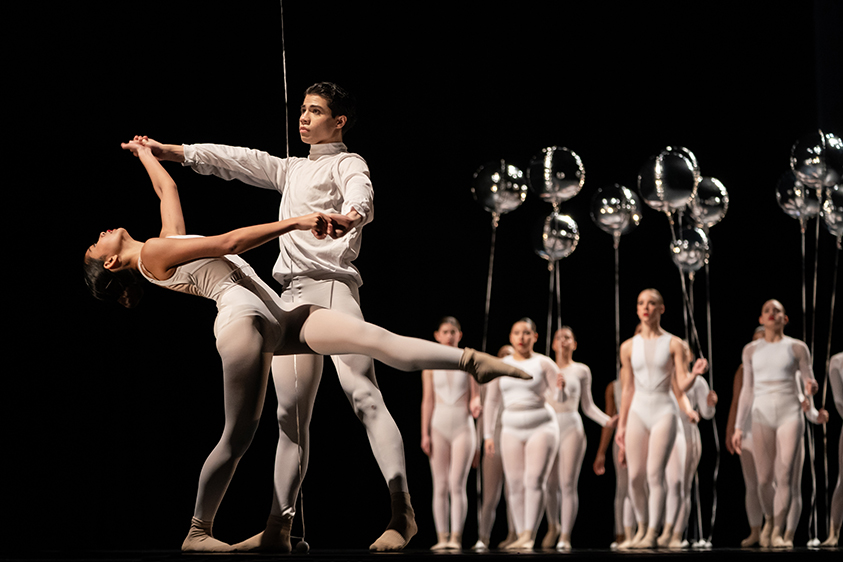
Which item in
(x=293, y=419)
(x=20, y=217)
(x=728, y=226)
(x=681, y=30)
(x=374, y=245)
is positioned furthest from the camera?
(x=728, y=226)

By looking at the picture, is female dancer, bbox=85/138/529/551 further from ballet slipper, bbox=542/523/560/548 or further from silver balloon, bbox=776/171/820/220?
silver balloon, bbox=776/171/820/220

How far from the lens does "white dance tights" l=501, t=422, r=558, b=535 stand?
5.87 meters

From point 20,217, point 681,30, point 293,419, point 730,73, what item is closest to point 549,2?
point 681,30

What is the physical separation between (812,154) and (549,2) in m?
2.53

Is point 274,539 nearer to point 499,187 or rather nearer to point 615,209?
point 499,187

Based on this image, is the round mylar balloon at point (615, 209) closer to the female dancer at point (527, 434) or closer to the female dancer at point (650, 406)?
the female dancer at point (650, 406)

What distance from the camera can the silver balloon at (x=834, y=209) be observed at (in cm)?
569

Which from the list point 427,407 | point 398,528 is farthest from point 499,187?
point 398,528

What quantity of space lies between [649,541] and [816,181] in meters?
2.38

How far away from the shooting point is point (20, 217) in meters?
4.79

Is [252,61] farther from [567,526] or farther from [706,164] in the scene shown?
[706,164]

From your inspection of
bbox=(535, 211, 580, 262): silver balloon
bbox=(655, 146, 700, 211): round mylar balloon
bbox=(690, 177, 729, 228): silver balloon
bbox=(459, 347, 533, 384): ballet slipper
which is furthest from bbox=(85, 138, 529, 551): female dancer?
bbox=(690, 177, 729, 228): silver balloon

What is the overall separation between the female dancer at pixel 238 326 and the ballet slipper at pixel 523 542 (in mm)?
2872

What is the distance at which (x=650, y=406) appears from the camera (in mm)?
5691
